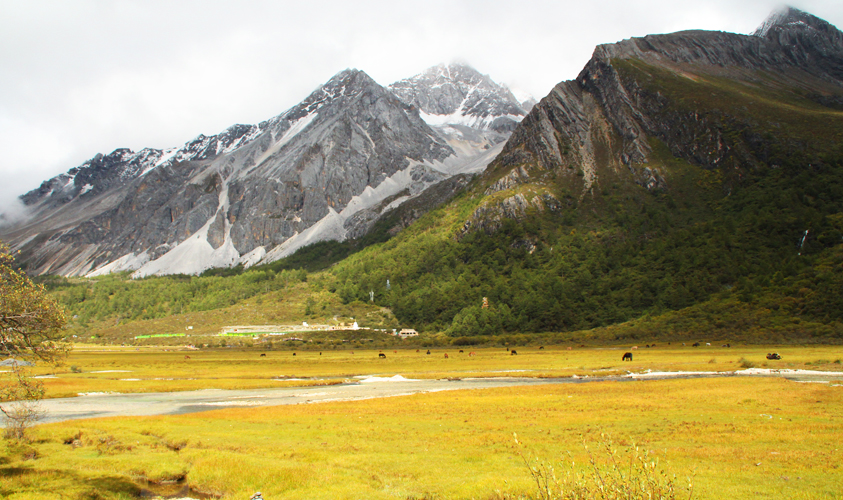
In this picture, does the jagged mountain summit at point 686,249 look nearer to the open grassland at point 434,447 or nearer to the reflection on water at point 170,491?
the open grassland at point 434,447

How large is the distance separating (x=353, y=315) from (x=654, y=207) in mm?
123095

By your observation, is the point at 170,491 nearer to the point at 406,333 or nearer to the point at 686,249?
the point at 406,333

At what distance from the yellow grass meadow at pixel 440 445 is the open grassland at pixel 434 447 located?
77 mm

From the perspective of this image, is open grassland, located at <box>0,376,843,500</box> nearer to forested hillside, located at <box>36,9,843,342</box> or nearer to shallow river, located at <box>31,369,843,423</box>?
shallow river, located at <box>31,369,843,423</box>

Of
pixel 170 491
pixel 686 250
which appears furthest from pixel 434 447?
pixel 686 250

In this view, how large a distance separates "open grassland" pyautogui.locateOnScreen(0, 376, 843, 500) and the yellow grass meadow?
0.08 meters

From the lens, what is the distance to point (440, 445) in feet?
74.9

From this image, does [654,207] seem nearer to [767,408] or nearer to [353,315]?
[353,315]

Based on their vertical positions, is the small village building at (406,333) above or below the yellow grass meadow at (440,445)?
below

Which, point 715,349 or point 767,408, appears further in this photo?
point 715,349

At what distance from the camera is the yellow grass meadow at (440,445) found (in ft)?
52.4

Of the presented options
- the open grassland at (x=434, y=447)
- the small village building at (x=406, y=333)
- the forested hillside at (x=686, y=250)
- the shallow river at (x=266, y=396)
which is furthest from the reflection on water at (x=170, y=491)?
the small village building at (x=406, y=333)

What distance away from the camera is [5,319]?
18641 mm

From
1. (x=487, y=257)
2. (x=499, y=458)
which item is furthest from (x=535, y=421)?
(x=487, y=257)
